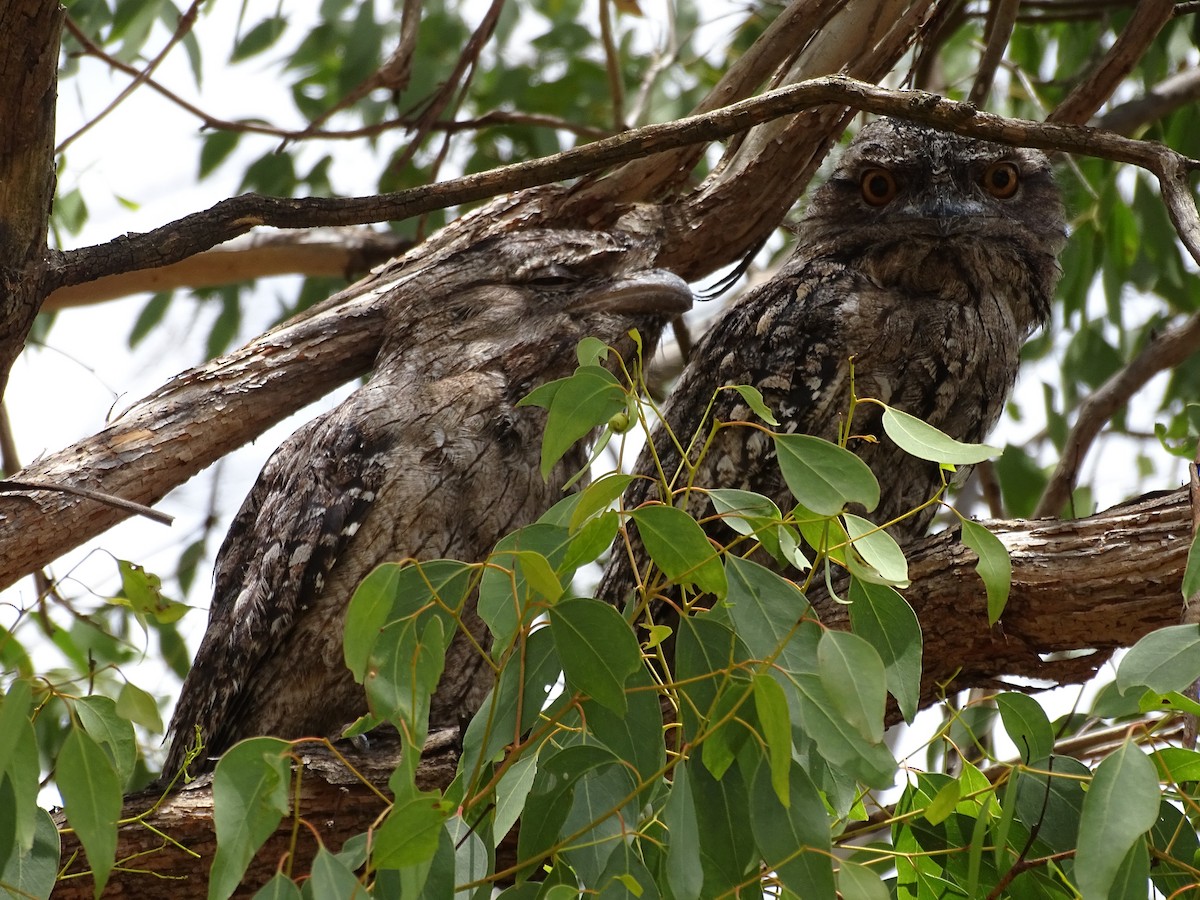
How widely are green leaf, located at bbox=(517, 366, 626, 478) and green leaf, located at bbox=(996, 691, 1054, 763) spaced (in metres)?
0.66

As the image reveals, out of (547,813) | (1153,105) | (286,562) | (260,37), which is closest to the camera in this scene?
(547,813)

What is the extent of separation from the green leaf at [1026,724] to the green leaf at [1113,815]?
270 mm

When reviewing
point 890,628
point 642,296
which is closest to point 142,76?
point 642,296

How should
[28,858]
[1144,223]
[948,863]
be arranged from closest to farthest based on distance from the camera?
[28,858] → [948,863] → [1144,223]

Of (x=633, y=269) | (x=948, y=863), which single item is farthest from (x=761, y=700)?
(x=633, y=269)

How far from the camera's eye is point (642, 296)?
9.27 ft

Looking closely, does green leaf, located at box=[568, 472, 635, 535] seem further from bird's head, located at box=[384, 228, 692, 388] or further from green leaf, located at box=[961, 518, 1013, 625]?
bird's head, located at box=[384, 228, 692, 388]

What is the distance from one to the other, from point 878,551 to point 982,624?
0.84 meters

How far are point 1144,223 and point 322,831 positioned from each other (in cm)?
351

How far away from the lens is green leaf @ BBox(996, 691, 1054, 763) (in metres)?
1.65

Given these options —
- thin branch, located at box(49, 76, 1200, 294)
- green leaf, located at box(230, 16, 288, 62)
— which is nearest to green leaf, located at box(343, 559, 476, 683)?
thin branch, located at box(49, 76, 1200, 294)

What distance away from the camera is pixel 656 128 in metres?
2.00

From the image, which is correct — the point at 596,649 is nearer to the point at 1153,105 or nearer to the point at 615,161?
the point at 615,161

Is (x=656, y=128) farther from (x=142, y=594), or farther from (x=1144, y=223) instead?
(x=1144, y=223)
